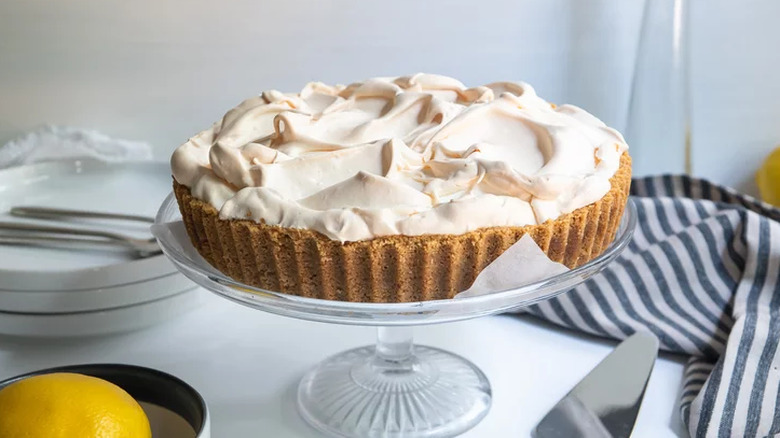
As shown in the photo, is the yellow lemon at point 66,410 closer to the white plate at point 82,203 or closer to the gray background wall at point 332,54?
the white plate at point 82,203

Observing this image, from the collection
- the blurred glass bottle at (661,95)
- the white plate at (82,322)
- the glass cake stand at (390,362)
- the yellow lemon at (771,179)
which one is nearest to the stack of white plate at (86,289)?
the white plate at (82,322)

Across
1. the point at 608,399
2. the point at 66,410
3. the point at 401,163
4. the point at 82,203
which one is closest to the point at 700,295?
the point at 608,399

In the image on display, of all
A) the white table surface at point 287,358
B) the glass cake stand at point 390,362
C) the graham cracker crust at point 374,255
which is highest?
the graham cracker crust at point 374,255

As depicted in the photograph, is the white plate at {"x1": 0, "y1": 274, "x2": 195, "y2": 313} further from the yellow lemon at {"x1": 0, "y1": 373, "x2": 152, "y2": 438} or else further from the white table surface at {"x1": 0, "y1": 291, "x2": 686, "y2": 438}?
the yellow lemon at {"x1": 0, "y1": 373, "x2": 152, "y2": 438}

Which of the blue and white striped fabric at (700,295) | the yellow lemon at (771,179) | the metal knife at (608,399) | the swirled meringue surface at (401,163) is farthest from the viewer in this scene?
the yellow lemon at (771,179)

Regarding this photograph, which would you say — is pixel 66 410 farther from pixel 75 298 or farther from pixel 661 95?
pixel 661 95

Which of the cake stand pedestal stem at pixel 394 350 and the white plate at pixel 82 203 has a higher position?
the white plate at pixel 82 203

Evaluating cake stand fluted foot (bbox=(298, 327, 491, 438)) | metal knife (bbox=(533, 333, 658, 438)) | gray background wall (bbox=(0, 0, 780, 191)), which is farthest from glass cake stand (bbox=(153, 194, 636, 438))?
gray background wall (bbox=(0, 0, 780, 191))
